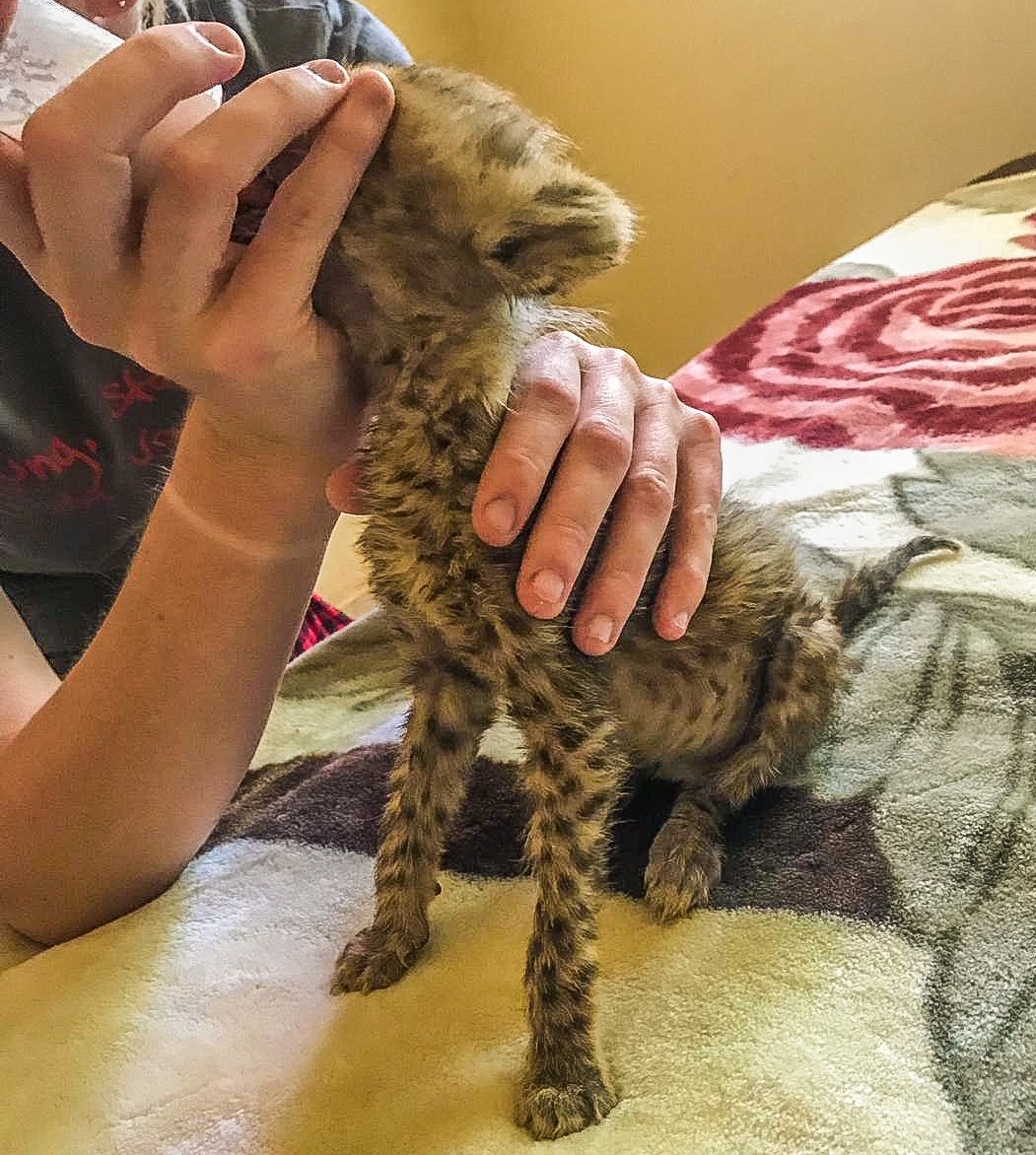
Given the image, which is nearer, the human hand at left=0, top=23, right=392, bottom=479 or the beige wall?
the human hand at left=0, top=23, right=392, bottom=479

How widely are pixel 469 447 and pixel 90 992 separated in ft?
1.57

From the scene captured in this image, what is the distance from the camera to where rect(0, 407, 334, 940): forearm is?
920 millimetres

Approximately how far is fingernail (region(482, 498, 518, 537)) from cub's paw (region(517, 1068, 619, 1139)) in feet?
1.09

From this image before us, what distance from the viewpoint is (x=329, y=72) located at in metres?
0.70

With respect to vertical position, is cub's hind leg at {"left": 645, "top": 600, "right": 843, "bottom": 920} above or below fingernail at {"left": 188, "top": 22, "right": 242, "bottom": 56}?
below

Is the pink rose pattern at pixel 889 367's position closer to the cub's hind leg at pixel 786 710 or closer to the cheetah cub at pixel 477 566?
the cub's hind leg at pixel 786 710

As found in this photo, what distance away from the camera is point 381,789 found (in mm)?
1019

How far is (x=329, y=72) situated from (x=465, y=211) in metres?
0.12

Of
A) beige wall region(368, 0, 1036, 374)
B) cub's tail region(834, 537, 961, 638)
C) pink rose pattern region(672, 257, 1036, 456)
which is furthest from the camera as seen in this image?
beige wall region(368, 0, 1036, 374)

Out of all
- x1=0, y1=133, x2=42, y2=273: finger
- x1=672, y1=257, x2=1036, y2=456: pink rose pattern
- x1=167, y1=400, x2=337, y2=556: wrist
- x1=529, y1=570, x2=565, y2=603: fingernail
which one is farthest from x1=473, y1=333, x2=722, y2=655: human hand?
x1=672, y1=257, x2=1036, y2=456: pink rose pattern

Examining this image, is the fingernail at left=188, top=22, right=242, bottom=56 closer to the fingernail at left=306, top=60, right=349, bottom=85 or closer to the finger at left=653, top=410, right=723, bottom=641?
the fingernail at left=306, top=60, right=349, bottom=85

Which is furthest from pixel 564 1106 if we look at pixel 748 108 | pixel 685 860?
pixel 748 108

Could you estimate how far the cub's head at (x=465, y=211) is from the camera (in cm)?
71

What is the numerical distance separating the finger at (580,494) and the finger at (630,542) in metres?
0.02
